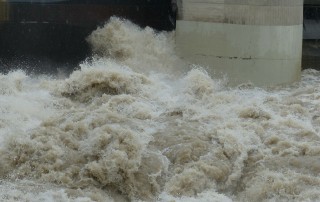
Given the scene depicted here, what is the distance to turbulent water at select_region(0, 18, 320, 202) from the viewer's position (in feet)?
24.4

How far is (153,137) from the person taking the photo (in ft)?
28.1

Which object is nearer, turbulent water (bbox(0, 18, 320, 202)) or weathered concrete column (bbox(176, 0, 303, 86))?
turbulent water (bbox(0, 18, 320, 202))

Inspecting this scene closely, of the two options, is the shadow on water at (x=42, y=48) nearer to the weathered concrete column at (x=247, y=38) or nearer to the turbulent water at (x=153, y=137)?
the turbulent water at (x=153, y=137)

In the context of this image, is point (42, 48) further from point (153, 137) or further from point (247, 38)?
point (153, 137)

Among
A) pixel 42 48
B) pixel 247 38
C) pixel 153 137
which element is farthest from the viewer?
pixel 42 48

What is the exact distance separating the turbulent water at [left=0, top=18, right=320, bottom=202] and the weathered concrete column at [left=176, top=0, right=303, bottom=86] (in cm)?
31

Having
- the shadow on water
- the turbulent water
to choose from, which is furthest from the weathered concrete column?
the shadow on water

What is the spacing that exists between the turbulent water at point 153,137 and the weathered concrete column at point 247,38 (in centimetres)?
31

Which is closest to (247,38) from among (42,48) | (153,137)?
(42,48)

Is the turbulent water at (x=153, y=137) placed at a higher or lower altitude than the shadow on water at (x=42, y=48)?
lower

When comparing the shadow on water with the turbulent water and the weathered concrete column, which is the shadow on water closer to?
the turbulent water

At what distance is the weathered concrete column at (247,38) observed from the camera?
38.4 ft

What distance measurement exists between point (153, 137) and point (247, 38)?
13.1 feet

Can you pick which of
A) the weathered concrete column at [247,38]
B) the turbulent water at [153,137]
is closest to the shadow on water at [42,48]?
the turbulent water at [153,137]
